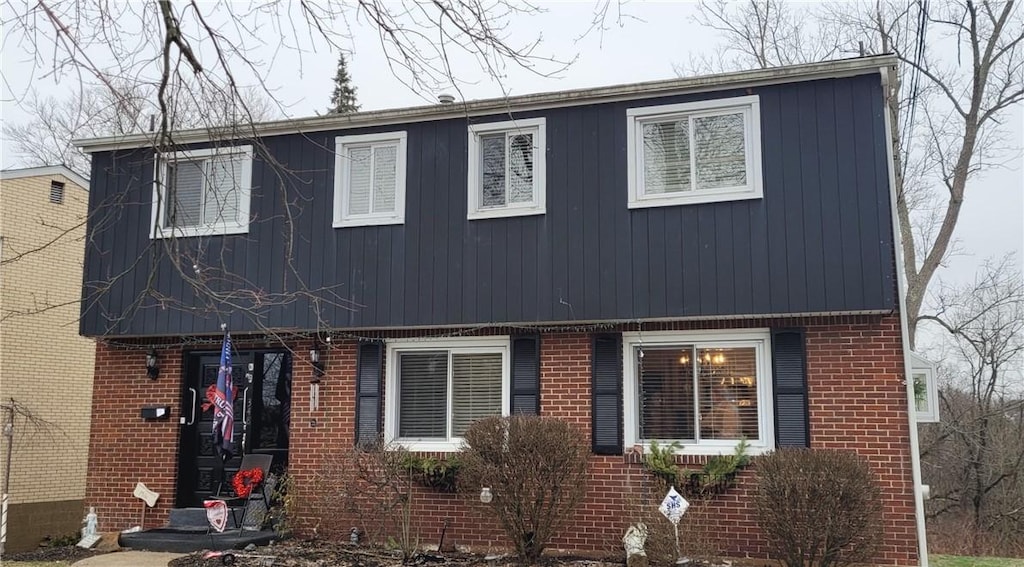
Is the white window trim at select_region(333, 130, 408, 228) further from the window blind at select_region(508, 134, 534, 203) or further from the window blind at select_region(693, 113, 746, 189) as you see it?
the window blind at select_region(693, 113, 746, 189)

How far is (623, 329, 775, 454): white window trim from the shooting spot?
8.96 m

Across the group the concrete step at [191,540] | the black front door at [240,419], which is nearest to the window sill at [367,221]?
the black front door at [240,419]

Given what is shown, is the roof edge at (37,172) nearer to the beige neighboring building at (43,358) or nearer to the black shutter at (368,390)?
the beige neighboring building at (43,358)

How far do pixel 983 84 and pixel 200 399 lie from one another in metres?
17.5

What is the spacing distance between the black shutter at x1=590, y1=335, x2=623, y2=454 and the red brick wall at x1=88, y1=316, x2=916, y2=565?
9 cm

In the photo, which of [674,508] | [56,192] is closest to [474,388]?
[674,508]

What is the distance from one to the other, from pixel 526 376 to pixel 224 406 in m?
3.48

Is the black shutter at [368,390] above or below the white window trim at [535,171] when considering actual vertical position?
below

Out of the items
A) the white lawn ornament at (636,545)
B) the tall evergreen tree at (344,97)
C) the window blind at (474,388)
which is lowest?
the white lawn ornament at (636,545)

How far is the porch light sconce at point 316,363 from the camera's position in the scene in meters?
10.3

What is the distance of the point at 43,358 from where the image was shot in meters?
15.4

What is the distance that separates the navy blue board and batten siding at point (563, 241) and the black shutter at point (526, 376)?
0.40m

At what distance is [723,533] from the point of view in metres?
8.79

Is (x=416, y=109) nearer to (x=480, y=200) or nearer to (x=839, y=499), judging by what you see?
(x=480, y=200)
